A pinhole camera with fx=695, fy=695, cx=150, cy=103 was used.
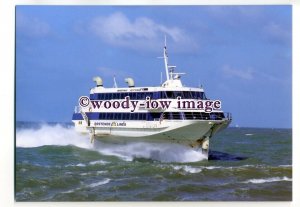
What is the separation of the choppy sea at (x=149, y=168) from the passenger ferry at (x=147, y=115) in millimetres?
119

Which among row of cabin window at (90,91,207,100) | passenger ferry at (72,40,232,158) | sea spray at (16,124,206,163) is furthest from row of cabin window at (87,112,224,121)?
sea spray at (16,124,206,163)

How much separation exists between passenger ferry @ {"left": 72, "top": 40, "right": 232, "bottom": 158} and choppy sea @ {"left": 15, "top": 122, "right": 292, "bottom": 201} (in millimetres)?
Result: 119

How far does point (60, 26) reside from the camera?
7.41m

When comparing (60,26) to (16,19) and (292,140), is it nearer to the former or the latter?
(16,19)

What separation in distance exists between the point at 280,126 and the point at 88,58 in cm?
218

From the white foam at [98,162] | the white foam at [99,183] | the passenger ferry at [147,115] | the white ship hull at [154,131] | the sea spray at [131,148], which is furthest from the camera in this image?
the white ship hull at [154,131]

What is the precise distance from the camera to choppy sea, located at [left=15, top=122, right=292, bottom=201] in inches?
287

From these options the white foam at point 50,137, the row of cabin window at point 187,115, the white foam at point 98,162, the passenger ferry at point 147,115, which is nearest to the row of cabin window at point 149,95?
the passenger ferry at point 147,115

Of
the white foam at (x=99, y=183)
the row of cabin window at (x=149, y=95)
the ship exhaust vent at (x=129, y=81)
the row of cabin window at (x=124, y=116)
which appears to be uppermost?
the ship exhaust vent at (x=129, y=81)

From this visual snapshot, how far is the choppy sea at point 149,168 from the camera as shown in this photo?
728 cm

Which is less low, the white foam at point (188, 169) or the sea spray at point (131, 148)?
the sea spray at point (131, 148)

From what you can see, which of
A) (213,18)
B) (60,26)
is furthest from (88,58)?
(213,18)
